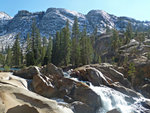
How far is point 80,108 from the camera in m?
20.0

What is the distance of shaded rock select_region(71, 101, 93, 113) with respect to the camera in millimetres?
19750

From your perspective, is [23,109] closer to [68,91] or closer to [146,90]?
[68,91]

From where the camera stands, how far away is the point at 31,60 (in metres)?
57.2

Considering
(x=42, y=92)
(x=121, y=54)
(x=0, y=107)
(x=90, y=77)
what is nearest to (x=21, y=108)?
(x=0, y=107)

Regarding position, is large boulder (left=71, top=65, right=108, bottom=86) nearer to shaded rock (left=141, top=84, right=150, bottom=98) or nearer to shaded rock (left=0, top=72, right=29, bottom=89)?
shaded rock (left=141, top=84, right=150, bottom=98)

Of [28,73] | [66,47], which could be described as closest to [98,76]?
[28,73]

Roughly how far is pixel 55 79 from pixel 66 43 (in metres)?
34.3

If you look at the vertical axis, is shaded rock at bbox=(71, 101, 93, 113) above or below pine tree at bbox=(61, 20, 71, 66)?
below

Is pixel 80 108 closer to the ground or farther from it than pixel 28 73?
closer to the ground

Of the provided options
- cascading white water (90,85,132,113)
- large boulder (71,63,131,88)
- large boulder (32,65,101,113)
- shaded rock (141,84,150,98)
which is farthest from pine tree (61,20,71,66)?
large boulder (32,65,101,113)

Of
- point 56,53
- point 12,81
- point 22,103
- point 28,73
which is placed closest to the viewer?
point 22,103

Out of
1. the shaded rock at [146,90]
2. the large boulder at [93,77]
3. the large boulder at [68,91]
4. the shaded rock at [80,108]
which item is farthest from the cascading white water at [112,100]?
the shaded rock at [146,90]

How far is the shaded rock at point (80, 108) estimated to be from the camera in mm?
19750

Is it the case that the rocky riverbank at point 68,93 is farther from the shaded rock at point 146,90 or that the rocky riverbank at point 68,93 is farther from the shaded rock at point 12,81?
the shaded rock at point 146,90
